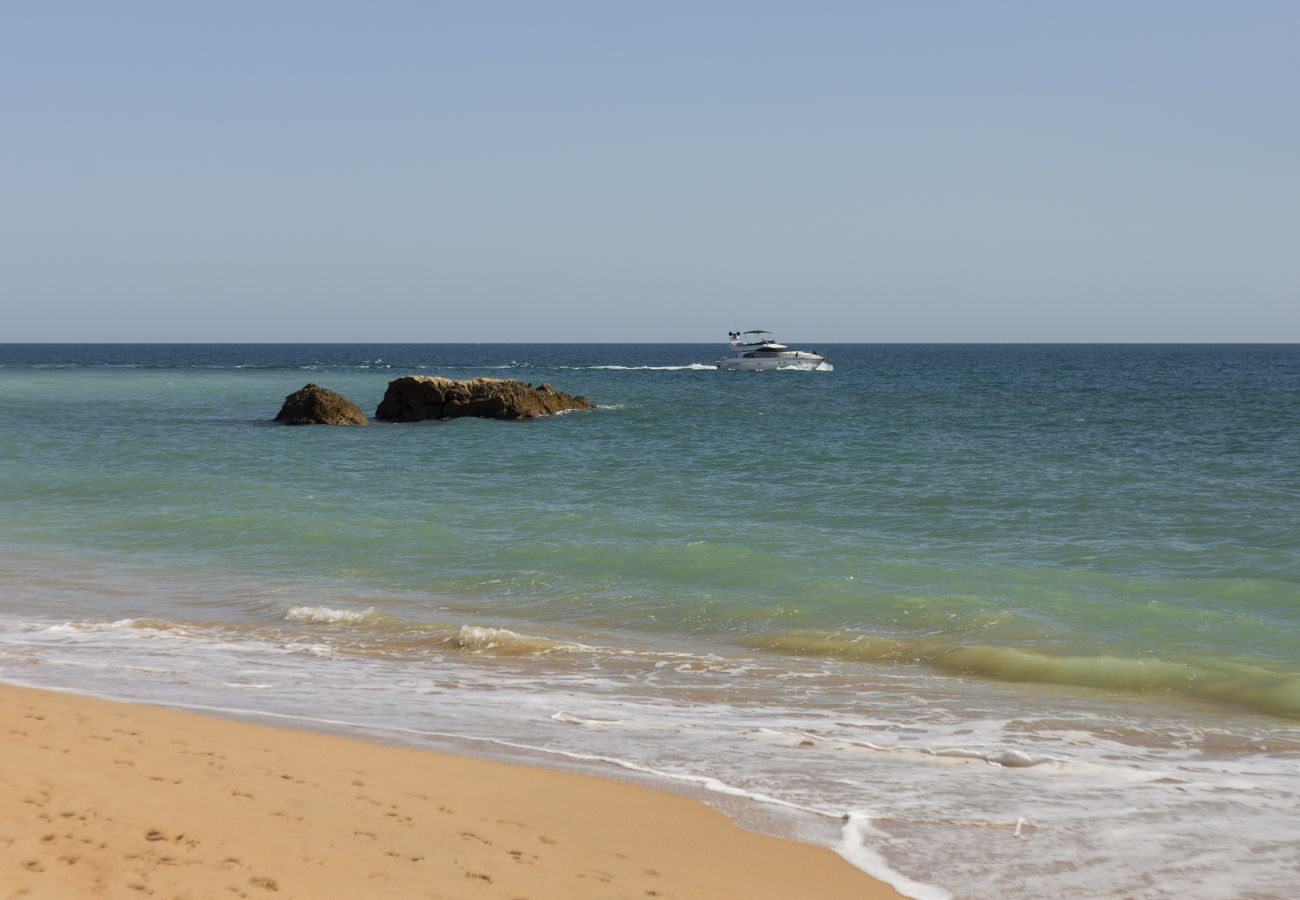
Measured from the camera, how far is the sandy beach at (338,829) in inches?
199

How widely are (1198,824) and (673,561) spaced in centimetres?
901

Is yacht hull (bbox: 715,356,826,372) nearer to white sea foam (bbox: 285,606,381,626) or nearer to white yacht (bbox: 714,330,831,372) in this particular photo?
white yacht (bbox: 714,330,831,372)

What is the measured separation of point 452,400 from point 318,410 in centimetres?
445

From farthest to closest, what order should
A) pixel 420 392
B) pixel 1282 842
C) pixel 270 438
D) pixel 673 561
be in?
pixel 420 392, pixel 270 438, pixel 673 561, pixel 1282 842

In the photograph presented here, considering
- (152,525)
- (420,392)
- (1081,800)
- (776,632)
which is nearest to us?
(1081,800)

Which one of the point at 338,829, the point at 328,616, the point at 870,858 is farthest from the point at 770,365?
the point at 338,829

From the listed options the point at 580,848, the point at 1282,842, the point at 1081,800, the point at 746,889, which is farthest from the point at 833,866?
the point at 1282,842

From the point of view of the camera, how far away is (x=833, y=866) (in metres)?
5.84

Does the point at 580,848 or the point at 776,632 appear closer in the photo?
the point at 580,848

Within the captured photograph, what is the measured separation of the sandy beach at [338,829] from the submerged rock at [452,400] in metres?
30.2

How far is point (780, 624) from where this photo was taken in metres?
12.1

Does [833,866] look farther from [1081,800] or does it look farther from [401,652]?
[401,652]

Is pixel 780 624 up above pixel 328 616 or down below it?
above

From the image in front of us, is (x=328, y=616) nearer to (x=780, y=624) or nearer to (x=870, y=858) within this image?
(x=780, y=624)
